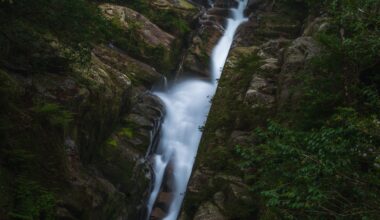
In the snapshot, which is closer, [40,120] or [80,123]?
[40,120]

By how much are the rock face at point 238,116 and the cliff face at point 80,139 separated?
2.58 metres

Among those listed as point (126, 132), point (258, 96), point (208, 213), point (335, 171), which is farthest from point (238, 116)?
point (335, 171)

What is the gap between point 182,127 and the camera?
1733cm

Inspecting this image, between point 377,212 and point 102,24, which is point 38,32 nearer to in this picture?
point 102,24

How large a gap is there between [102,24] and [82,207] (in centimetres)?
494

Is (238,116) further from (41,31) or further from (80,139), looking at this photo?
(41,31)

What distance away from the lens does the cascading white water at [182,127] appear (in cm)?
1474

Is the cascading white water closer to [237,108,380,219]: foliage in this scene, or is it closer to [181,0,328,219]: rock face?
[181,0,328,219]: rock face

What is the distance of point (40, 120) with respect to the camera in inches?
363

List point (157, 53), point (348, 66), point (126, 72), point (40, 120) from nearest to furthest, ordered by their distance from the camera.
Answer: point (348, 66) < point (40, 120) < point (126, 72) < point (157, 53)

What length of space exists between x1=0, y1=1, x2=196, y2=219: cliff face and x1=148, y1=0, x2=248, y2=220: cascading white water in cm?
57

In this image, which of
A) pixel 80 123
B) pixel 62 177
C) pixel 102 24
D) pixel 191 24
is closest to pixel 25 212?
pixel 62 177

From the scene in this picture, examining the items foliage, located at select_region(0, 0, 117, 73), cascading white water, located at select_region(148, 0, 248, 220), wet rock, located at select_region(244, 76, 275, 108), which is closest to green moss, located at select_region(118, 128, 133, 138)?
cascading white water, located at select_region(148, 0, 248, 220)

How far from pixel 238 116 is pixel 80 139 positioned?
4917 millimetres
